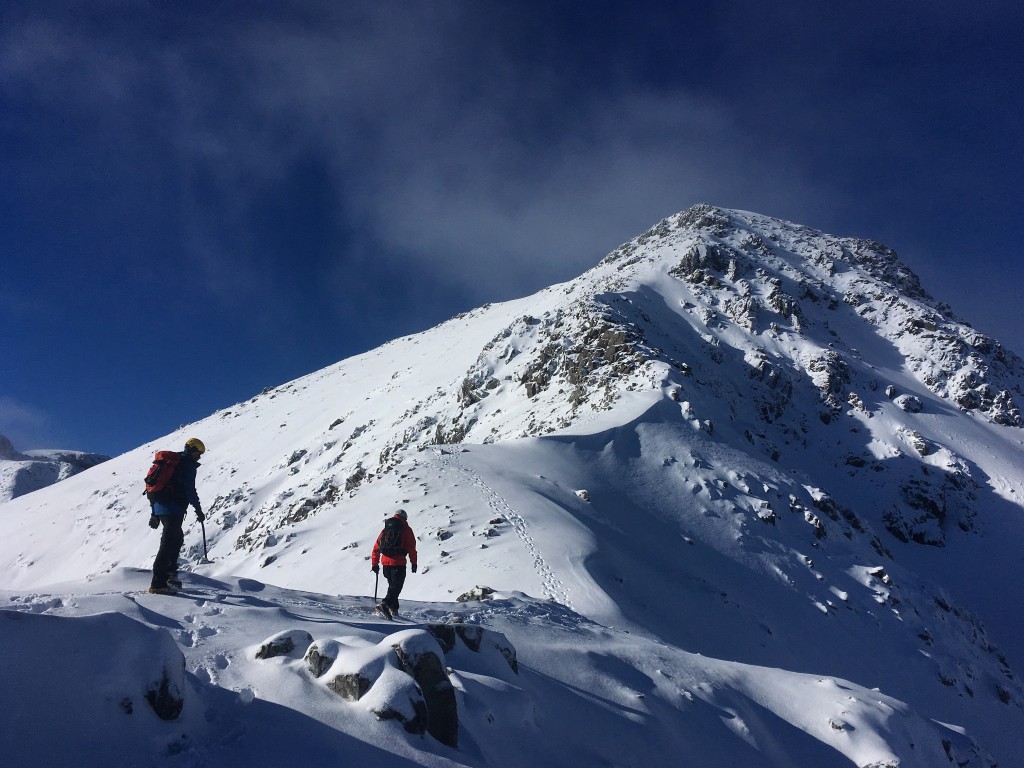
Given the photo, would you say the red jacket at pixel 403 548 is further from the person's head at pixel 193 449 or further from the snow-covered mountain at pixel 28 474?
the snow-covered mountain at pixel 28 474

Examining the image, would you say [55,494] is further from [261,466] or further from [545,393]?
[545,393]

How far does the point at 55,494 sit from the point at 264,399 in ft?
68.8

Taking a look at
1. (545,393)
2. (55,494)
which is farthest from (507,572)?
(55,494)

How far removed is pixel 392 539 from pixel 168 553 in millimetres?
3482

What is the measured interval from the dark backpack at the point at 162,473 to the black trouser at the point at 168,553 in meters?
0.42

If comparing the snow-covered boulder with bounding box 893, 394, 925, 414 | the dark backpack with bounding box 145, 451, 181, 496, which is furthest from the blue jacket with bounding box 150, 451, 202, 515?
the snow-covered boulder with bounding box 893, 394, 925, 414

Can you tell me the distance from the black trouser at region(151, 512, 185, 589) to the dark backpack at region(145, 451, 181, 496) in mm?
425

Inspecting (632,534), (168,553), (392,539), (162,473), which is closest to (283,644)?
(168,553)

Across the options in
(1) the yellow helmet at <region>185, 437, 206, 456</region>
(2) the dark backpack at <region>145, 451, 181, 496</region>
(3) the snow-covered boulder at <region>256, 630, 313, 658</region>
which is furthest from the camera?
(1) the yellow helmet at <region>185, 437, 206, 456</region>

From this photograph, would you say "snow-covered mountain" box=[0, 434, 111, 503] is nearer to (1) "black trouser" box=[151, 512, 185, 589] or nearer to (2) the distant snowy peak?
(2) the distant snowy peak

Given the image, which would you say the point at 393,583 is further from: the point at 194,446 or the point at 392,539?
the point at 194,446

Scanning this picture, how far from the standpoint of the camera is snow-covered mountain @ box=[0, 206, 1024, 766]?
21.6ft

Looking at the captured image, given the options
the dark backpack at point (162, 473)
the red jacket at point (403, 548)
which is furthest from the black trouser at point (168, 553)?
the red jacket at point (403, 548)

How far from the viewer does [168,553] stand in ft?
26.5
